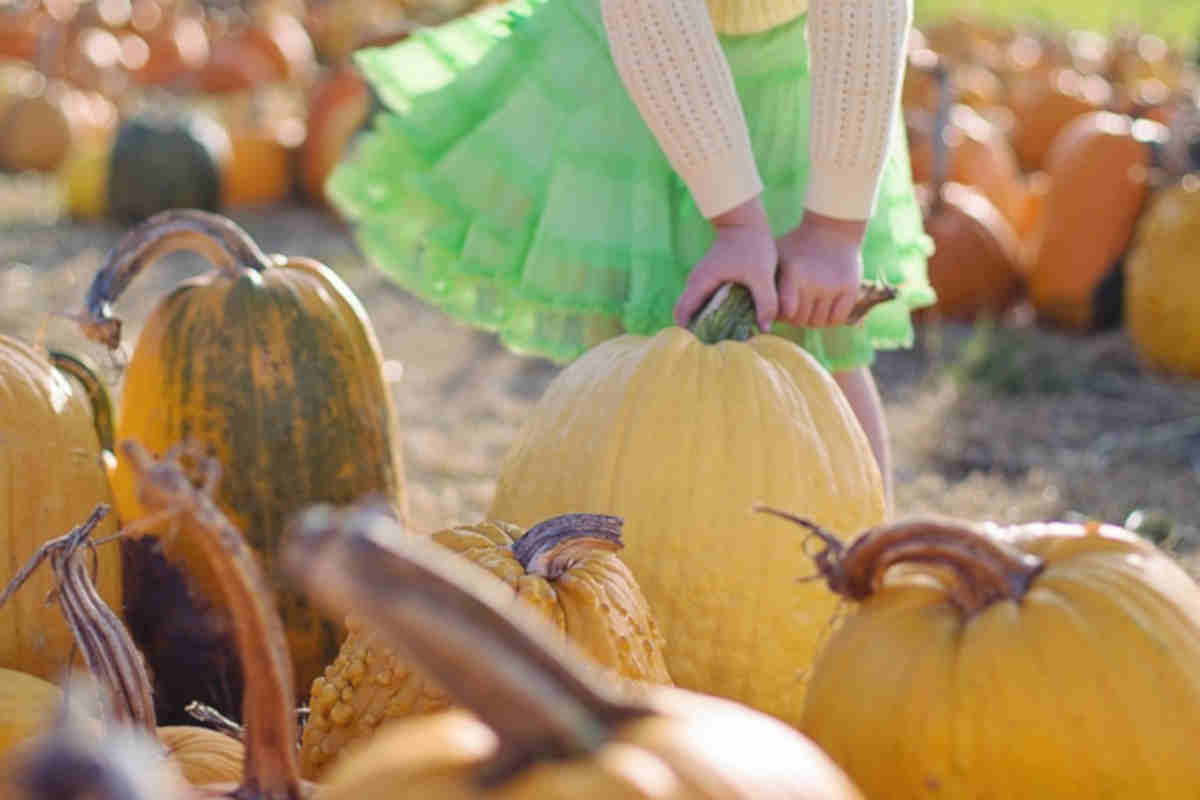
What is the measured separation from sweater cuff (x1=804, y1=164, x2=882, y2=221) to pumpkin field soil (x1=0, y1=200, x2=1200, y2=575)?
3.31ft

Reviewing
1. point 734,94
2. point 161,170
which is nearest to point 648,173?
point 734,94

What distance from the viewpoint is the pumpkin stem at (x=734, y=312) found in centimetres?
187

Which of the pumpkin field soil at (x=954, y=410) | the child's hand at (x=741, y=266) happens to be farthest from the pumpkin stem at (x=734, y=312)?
the pumpkin field soil at (x=954, y=410)

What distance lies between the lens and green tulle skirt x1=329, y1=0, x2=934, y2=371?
2.31 m

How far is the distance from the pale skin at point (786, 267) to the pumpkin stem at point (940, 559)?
0.77 metres

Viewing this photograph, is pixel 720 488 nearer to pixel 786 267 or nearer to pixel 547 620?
pixel 547 620

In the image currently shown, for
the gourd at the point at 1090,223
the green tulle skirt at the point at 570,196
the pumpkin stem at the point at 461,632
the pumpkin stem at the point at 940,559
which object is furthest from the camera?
the gourd at the point at 1090,223

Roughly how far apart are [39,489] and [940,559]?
916 millimetres

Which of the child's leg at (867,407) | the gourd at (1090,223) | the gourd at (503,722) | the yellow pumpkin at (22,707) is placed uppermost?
the gourd at (503,722)

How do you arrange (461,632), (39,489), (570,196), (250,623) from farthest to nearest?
(570,196), (39,489), (250,623), (461,632)

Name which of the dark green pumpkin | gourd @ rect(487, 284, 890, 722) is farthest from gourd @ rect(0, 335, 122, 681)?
the dark green pumpkin

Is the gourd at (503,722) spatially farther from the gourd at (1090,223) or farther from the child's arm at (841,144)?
the gourd at (1090,223)

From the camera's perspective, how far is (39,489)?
1.63m

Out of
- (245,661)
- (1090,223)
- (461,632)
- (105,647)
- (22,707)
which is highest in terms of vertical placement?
(461,632)
